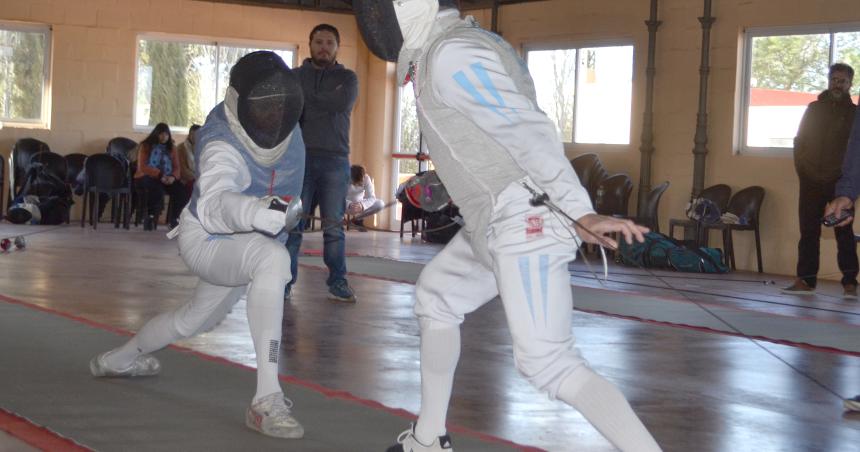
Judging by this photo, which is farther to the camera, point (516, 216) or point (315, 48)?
point (315, 48)

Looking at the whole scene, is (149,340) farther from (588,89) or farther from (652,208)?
(588,89)

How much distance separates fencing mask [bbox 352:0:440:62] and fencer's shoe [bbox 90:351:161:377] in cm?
128

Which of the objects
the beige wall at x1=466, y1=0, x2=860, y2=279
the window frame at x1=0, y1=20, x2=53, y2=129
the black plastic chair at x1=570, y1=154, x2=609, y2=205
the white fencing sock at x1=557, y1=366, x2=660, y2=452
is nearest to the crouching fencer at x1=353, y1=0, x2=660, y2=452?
the white fencing sock at x1=557, y1=366, x2=660, y2=452

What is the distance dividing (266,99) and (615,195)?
25.0 feet

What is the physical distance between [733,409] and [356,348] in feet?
4.89

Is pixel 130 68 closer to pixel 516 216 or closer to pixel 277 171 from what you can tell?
pixel 277 171

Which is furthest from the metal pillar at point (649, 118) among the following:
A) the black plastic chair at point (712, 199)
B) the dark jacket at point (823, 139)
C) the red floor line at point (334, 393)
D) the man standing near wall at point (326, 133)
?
the red floor line at point (334, 393)

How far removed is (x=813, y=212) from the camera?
758 cm

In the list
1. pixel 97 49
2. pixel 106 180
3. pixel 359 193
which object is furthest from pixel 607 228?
pixel 97 49

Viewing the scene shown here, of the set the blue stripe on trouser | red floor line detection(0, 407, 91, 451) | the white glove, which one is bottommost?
red floor line detection(0, 407, 91, 451)

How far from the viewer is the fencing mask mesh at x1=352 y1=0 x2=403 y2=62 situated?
260 centimetres

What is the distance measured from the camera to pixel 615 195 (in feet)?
34.3

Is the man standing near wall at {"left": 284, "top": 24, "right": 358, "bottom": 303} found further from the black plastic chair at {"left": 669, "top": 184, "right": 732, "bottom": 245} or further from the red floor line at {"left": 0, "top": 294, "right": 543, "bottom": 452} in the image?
the black plastic chair at {"left": 669, "top": 184, "right": 732, "bottom": 245}

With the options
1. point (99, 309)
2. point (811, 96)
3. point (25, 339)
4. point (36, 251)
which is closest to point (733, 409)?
point (25, 339)
